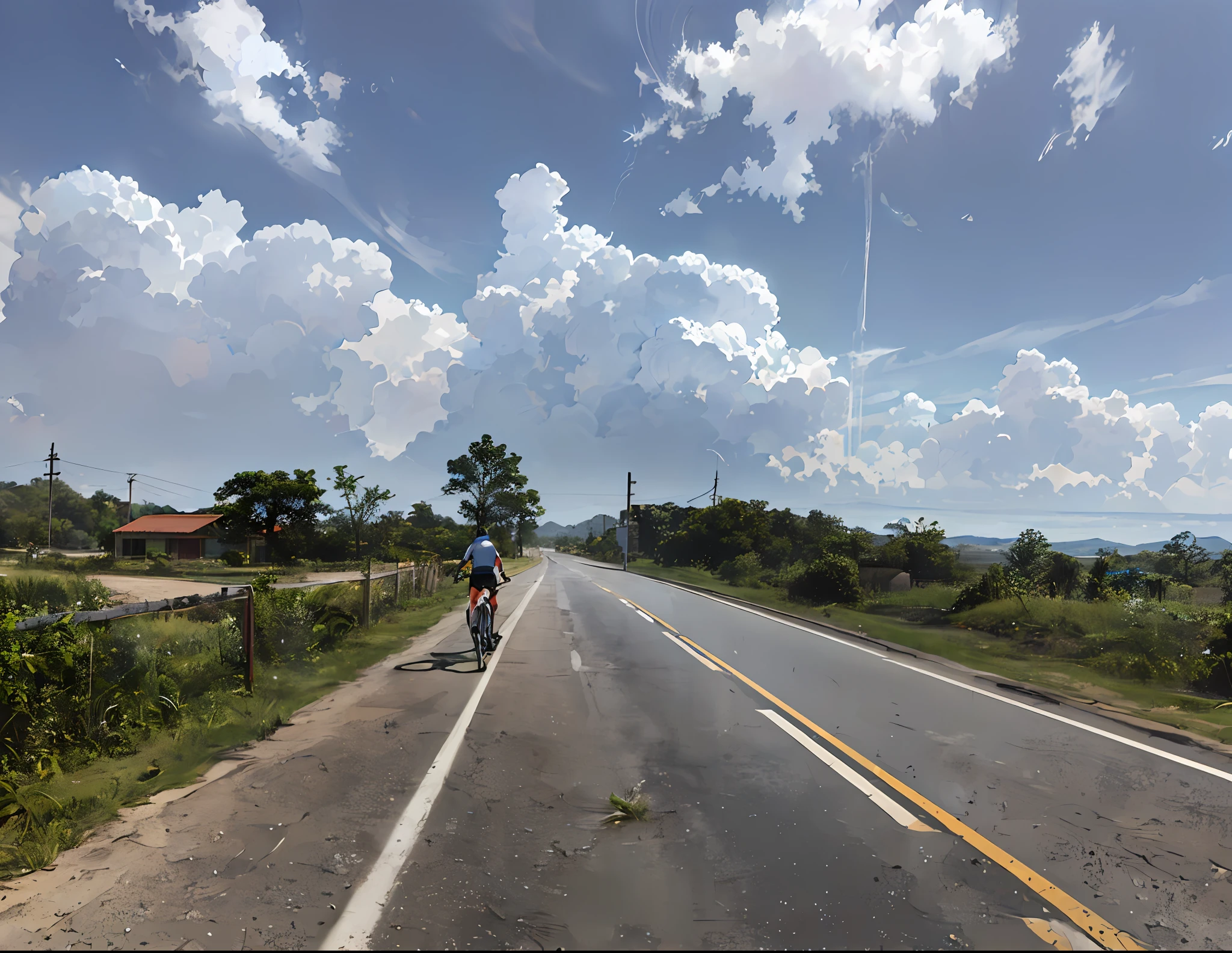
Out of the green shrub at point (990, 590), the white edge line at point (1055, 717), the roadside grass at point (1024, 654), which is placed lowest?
the roadside grass at point (1024, 654)

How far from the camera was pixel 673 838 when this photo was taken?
14.3ft

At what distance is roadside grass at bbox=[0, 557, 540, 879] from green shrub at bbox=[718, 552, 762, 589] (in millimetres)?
30667

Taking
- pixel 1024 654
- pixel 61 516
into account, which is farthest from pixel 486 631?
pixel 61 516

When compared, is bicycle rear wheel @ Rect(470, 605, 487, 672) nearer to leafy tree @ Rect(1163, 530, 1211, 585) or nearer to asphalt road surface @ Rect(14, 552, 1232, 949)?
asphalt road surface @ Rect(14, 552, 1232, 949)

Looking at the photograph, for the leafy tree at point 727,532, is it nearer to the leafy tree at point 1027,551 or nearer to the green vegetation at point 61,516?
the leafy tree at point 1027,551

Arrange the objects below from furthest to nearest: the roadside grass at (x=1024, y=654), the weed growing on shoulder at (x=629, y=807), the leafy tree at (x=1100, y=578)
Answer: the leafy tree at (x=1100, y=578), the roadside grass at (x=1024, y=654), the weed growing on shoulder at (x=629, y=807)

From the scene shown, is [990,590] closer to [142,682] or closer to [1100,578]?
[1100,578]

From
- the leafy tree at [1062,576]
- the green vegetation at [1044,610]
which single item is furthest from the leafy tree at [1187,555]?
the leafy tree at [1062,576]

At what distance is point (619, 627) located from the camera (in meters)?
16.4

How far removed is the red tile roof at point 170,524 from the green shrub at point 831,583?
5438cm

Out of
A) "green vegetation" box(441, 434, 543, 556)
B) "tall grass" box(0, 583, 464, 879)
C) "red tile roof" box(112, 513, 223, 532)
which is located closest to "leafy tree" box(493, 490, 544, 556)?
"green vegetation" box(441, 434, 543, 556)

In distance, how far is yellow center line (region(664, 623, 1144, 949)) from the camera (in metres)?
3.32

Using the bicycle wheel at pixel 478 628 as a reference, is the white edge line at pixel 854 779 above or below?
below

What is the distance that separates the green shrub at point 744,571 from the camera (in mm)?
40000
